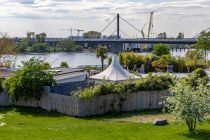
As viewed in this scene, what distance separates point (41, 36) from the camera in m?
135

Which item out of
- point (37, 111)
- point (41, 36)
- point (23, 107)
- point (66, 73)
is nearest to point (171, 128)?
point (37, 111)

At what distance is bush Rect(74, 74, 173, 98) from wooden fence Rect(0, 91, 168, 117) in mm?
283

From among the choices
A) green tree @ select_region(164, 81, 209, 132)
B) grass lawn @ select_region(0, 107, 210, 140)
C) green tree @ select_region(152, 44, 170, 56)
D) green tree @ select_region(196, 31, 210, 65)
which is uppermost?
green tree @ select_region(196, 31, 210, 65)

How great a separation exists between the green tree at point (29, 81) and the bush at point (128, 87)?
3.72 meters

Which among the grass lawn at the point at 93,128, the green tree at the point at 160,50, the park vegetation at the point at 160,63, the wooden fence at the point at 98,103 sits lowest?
the grass lawn at the point at 93,128

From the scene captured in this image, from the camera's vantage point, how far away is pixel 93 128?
73.8 ft

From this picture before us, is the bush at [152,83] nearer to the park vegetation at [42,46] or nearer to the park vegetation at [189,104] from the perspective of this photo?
the park vegetation at [189,104]

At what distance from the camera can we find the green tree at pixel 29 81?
1214 inches

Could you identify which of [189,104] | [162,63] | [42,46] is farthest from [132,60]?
[42,46]

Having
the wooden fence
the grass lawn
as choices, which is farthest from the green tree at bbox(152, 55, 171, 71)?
the grass lawn

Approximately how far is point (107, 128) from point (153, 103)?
859 centimetres

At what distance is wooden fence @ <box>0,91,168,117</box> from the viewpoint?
2795cm

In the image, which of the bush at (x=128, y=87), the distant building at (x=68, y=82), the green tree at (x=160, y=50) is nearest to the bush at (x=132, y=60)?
the green tree at (x=160, y=50)

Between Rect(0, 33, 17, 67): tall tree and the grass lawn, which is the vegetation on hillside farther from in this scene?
the grass lawn
